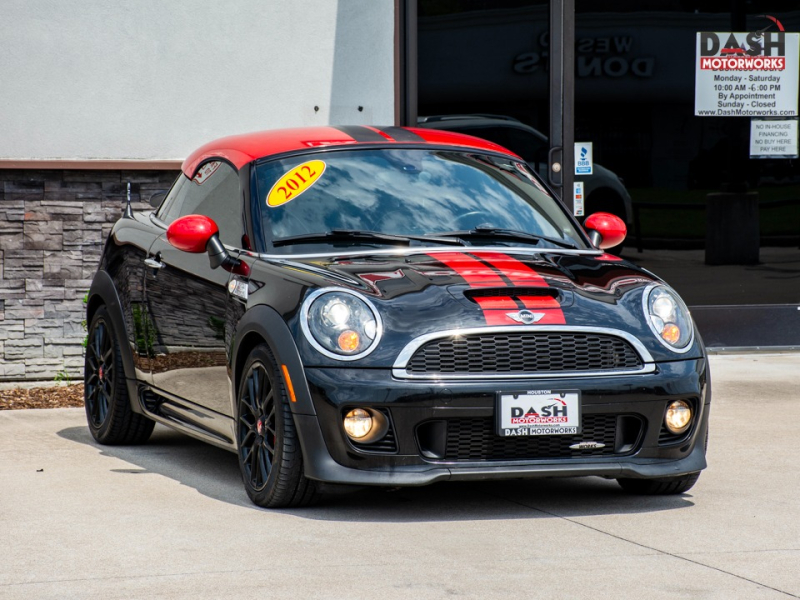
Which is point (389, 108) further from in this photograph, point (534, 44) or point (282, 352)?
point (282, 352)

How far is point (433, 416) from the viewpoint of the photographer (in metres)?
4.87

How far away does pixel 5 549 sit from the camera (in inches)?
184

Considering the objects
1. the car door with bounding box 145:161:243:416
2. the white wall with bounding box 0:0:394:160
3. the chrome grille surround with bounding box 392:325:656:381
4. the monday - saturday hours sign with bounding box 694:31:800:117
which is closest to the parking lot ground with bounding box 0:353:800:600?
the car door with bounding box 145:161:243:416

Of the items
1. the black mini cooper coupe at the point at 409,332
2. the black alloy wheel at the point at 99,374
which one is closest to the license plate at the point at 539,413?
the black mini cooper coupe at the point at 409,332

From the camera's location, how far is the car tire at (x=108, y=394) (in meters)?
6.87

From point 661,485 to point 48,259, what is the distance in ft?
16.8

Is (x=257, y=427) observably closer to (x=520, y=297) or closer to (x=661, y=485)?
(x=520, y=297)

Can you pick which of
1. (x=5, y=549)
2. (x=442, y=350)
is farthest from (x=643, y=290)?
(x=5, y=549)

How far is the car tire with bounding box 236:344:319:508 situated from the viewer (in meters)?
5.05

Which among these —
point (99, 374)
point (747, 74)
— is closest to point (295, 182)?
point (99, 374)

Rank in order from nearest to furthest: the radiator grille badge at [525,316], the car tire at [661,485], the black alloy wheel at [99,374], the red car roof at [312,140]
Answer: the radiator grille badge at [525,316] → the car tire at [661,485] → the red car roof at [312,140] → the black alloy wheel at [99,374]

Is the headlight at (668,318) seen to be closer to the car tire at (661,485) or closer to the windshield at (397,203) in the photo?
the car tire at (661,485)

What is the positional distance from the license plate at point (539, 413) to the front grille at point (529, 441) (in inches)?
2.1

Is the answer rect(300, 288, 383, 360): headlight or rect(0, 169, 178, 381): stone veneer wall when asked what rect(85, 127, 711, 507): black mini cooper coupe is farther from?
rect(0, 169, 178, 381): stone veneer wall
